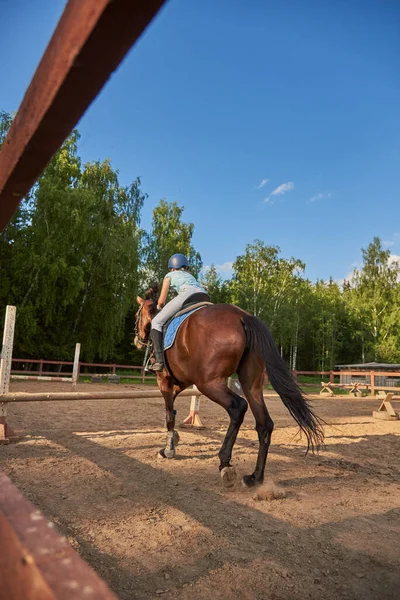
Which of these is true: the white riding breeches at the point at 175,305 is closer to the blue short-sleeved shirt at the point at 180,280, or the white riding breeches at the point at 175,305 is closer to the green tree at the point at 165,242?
the blue short-sleeved shirt at the point at 180,280

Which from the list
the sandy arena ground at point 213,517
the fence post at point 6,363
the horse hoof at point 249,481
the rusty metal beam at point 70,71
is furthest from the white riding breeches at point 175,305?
the rusty metal beam at point 70,71

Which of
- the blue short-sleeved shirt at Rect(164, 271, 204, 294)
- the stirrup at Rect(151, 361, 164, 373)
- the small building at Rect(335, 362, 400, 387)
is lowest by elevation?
the small building at Rect(335, 362, 400, 387)

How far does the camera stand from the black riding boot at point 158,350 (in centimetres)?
501

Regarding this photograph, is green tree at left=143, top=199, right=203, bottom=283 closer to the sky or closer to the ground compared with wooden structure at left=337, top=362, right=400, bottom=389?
closer to the sky

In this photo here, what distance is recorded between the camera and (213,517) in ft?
10.2

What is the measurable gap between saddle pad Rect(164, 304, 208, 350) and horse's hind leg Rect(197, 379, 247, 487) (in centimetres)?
79

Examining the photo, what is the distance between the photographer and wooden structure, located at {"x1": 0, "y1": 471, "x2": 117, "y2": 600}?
21.2 inches

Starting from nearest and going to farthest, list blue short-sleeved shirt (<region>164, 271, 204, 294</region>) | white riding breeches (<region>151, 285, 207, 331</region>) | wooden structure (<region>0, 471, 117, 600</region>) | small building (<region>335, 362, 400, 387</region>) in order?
wooden structure (<region>0, 471, 117, 600</region>) → white riding breeches (<region>151, 285, 207, 331</region>) → blue short-sleeved shirt (<region>164, 271, 204, 294</region>) → small building (<region>335, 362, 400, 387</region>)

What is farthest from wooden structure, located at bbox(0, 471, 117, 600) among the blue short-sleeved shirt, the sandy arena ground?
the blue short-sleeved shirt

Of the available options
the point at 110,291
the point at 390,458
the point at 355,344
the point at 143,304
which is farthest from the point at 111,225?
the point at 355,344

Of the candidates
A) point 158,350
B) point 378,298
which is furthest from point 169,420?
point 378,298

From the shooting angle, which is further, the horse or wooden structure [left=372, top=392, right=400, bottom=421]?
wooden structure [left=372, top=392, right=400, bottom=421]

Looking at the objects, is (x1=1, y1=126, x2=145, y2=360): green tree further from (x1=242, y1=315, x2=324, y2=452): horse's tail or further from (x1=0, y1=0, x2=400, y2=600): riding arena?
(x1=242, y1=315, x2=324, y2=452): horse's tail

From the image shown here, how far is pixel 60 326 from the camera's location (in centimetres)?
2519
